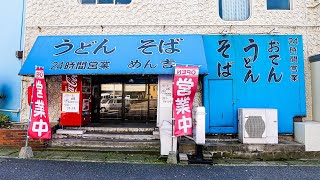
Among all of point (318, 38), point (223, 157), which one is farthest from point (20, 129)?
point (318, 38)

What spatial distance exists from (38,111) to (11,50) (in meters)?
3.78

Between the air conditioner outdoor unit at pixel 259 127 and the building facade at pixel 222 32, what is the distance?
884mm

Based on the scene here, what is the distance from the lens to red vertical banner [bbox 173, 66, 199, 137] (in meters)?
6.90

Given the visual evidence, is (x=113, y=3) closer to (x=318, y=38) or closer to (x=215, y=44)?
(x=215, y=44)

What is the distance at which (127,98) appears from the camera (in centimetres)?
1216

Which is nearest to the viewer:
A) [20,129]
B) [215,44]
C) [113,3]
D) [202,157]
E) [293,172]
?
[293,172]

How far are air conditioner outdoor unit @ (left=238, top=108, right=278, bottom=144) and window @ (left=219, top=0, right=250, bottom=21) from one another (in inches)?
153

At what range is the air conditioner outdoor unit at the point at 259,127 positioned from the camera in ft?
26.0

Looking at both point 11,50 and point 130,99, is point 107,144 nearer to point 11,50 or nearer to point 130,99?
point 130,99

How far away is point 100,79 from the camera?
11.9m

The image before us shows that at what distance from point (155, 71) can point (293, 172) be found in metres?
4.88

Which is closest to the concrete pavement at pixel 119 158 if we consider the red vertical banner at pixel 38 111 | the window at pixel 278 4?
the red vertical banner at pixel 38 111

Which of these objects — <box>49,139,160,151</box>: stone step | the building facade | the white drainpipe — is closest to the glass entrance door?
the building facade

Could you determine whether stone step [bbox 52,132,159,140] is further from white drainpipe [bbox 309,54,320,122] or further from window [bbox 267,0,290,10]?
window [bbox 267,0,290,10]
